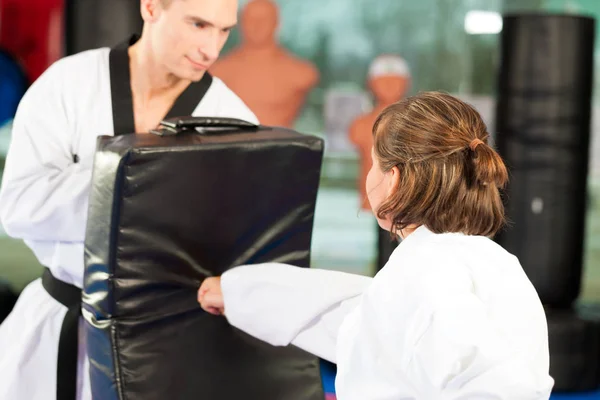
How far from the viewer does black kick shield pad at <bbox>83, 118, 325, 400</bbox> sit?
1449mm

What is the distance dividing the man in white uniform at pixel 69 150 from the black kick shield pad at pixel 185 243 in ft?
0.50

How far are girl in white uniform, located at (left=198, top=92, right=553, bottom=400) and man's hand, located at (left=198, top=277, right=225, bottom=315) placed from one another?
1.06 feet

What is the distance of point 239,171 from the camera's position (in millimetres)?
1531

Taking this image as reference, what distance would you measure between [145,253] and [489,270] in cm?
56

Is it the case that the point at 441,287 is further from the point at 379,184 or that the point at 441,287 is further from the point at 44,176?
the point at 44,176

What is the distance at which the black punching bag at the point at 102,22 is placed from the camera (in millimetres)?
2477

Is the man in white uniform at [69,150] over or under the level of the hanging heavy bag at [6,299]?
over

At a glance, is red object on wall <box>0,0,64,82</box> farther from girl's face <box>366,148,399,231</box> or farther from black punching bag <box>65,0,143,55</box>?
girl's face <box>366,148,399,231</box>

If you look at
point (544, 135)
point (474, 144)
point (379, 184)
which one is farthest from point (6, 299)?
point (474, 144)

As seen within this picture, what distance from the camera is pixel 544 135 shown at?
11.7 ft

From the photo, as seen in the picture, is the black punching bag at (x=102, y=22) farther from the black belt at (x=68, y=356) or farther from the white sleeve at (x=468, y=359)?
the white sleeve at (x=468, y=359)

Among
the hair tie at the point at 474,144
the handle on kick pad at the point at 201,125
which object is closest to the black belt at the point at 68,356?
the handle on kick pad at the point at 201,125

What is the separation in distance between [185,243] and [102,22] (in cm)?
118

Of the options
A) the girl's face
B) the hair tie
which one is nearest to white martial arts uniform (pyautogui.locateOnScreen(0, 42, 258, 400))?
the girl's face
